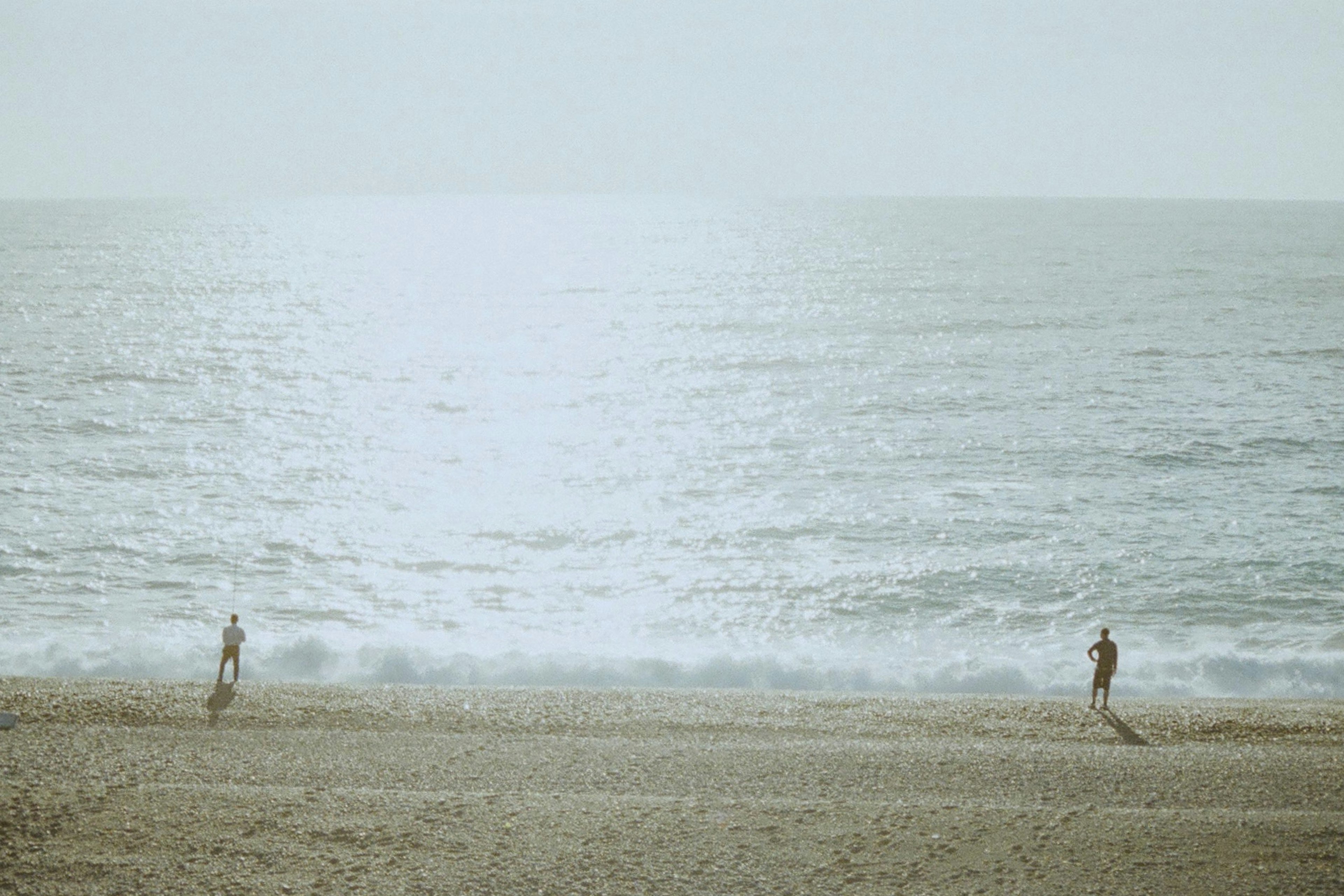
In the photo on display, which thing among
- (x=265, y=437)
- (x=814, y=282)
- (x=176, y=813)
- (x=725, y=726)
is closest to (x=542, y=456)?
(x=265, y=437)

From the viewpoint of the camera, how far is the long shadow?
47.9 feet

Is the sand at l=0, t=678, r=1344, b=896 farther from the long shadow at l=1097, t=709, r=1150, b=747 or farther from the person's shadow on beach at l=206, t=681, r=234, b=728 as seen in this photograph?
the person's shadow on beach at l=206, t=681, r=234, b=728

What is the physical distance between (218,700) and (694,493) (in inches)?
648

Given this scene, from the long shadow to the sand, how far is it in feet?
0.18

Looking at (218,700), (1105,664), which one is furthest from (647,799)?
(1105,664)

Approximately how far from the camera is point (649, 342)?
5519 centimetres

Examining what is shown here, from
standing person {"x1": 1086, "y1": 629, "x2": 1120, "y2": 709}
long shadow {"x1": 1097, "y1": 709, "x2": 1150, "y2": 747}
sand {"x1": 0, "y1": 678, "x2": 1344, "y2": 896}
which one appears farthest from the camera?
standing person {"x1": 1086, "y1": 629, "x2": 1120, "y2": 709}

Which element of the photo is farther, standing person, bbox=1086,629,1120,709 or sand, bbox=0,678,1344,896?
standing person, bbox=1086,629,1120,709

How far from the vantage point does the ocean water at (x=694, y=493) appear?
2058 centimetres

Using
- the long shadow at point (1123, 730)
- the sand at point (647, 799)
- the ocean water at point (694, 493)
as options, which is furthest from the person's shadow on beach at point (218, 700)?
the long shadow at point (1123, 730)

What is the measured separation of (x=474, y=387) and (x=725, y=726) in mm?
33532

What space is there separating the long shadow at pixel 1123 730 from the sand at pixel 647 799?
0.05 meters

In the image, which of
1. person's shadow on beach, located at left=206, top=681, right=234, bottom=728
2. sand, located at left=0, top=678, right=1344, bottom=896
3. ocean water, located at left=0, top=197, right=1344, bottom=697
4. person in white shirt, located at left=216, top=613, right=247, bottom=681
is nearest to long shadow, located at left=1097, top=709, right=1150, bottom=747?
sand, located at left=0, top=678, right=1344, bottom=896

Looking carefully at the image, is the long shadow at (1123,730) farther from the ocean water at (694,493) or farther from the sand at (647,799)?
the ocean water at (694,493)
